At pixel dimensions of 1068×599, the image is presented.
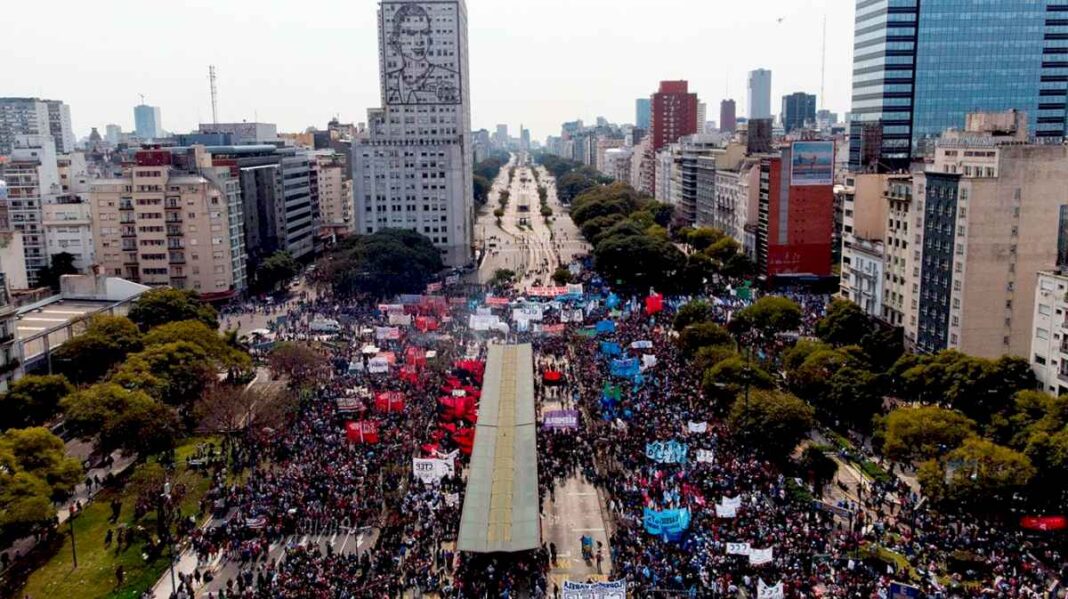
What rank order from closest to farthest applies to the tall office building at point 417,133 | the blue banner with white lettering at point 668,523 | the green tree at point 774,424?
the blue banner with white lettering at point 668,523 → the green tree at point 774,424 → the tall office building at point 417,133

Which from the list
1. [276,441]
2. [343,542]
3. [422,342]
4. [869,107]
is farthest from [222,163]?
[869,107]

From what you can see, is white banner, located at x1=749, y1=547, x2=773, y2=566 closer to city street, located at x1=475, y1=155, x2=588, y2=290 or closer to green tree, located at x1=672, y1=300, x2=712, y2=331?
green tree, located at x1=672, y1=300, x2=712, y2=331

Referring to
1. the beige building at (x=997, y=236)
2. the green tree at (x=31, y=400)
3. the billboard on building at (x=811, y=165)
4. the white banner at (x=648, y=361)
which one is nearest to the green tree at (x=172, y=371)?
the green tree at (x=31, y=400)

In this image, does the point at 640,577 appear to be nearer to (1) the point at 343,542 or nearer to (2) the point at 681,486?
(2) the point at 681,486

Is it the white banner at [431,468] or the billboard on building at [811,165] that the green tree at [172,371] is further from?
the billboard on building at [811,165]

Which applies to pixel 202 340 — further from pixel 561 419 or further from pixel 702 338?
pixel 702 338
